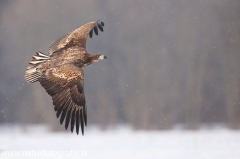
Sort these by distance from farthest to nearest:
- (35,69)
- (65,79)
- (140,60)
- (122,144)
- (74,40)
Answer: (140,60)
(122,144)
(74,40)
(35,69)
(65,79)

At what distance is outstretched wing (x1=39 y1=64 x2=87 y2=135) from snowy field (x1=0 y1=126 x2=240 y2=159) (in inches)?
155

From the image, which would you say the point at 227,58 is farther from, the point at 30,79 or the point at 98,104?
the point at 30,79

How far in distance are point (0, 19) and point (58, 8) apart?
2.29 m

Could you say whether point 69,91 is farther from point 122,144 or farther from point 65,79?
point 122,144

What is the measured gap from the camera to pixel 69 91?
9055mm

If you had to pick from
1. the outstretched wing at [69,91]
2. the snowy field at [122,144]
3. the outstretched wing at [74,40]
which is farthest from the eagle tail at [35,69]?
Result: the snowy field at [122,144]

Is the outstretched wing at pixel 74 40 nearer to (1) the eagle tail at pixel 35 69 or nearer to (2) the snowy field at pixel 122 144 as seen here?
(1) the eagle tail at pixel 35 69

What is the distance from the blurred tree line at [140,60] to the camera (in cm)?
2264

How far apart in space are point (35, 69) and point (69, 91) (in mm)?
795

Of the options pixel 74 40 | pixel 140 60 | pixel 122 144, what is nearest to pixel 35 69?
pixel 74 40

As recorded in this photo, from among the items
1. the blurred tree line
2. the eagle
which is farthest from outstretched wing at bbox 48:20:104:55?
the blurred tree line

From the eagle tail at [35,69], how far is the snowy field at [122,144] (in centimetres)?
363

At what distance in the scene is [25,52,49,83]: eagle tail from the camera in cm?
945

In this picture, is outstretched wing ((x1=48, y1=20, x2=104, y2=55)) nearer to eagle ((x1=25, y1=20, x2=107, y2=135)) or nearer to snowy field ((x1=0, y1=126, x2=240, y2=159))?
eagle ((x1=25, y1=20, x2=107, y2=135))
